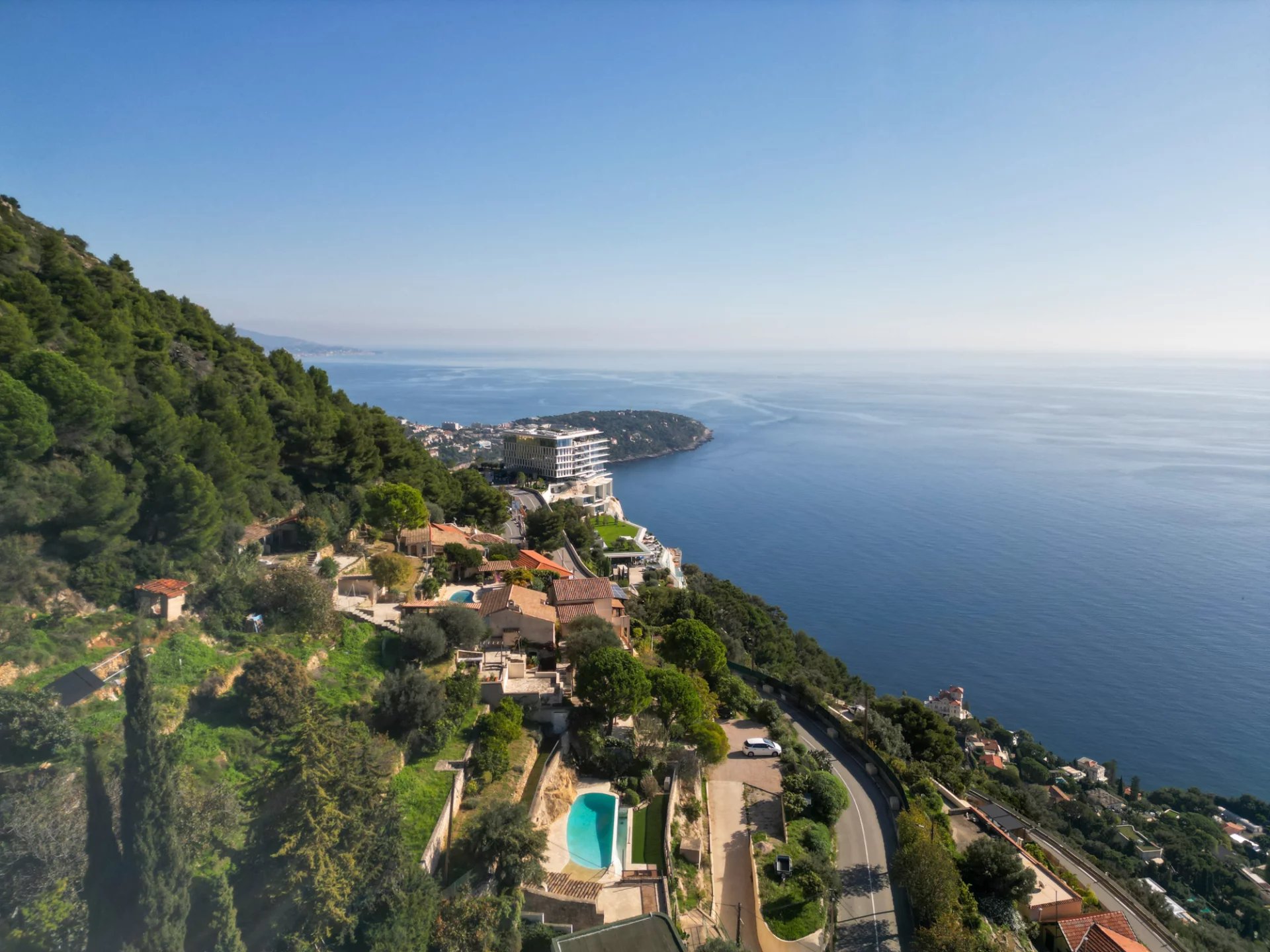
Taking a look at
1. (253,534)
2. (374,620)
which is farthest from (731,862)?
(253,534)

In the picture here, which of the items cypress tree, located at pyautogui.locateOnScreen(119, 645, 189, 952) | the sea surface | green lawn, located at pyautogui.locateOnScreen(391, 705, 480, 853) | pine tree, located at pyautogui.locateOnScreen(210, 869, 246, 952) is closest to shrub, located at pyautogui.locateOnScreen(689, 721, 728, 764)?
green lawn, located at pyautogui.locateOnScreen(391, 705, 480, 853)

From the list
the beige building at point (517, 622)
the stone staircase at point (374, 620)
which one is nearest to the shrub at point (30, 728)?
the stone staircase at point (374, 620)

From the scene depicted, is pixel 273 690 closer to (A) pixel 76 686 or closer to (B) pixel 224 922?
(A) pixel 76 686

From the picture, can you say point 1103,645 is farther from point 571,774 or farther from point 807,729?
point 571,774

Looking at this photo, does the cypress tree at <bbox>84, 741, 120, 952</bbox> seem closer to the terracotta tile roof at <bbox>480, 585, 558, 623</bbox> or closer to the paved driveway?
the paved driveway

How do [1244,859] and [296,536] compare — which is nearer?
[296,536]

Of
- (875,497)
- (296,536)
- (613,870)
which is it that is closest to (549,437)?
(875,497)
